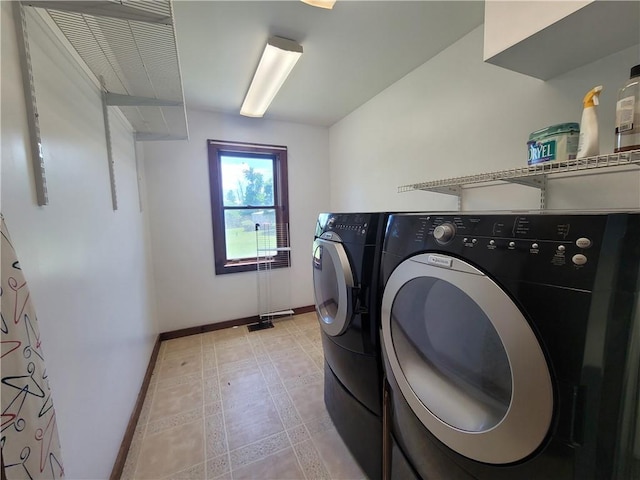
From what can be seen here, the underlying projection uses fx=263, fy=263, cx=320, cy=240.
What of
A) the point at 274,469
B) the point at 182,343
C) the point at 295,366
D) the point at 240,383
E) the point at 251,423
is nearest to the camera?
the point at 274,469

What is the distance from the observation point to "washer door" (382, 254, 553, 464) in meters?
0.59

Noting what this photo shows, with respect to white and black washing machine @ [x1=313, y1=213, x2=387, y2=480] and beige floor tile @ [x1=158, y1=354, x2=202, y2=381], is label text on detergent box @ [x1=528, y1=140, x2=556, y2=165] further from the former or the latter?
beige floor tile @ [x1=158, y1=354, x2=202, y2=381]

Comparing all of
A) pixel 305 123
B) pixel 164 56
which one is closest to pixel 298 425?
pixel 164 56

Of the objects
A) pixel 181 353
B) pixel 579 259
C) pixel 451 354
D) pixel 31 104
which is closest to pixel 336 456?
pixel 451 354

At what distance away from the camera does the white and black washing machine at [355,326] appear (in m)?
1.13

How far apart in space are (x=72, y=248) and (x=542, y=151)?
1820 mm

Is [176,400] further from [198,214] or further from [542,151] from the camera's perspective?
[542,151]

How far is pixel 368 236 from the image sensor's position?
3.78 feet

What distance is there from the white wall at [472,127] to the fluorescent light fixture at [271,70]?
94 cm

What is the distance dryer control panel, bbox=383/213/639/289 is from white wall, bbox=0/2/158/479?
45.8 inches

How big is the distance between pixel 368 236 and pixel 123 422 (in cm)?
167

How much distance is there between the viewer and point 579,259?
526 millimetres

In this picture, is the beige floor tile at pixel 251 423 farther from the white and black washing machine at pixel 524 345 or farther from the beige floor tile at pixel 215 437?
the white and black washing machine at pixel 524 345

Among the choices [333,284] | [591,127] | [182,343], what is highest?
[591,127]
